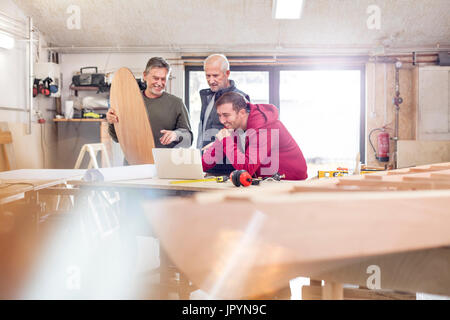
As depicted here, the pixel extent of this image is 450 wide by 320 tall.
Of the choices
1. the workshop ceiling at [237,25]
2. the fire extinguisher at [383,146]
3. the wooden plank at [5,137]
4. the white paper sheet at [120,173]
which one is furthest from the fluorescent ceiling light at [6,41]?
the fire extinguisher at [383,146]

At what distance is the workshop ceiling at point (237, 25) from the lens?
464 centimetres

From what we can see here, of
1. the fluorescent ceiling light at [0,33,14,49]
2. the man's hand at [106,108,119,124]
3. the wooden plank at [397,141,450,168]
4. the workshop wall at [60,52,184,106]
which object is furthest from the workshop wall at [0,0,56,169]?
the wooden plank at [397,141,450,168]

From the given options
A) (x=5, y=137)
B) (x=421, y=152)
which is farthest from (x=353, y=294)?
(x=421, y=152)

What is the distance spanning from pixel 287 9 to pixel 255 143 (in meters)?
3.42

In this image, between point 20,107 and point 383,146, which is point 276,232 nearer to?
point 20,107

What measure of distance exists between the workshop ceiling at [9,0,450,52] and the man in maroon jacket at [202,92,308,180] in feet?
10.3

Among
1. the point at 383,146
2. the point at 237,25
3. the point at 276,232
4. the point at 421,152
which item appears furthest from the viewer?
the point at 383,146

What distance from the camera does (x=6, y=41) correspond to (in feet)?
14.4

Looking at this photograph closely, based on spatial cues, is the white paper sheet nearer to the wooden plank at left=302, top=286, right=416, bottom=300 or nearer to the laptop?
the laptop

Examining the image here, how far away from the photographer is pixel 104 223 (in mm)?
3045

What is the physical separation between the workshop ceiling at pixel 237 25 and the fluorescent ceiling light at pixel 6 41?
0.58 metres

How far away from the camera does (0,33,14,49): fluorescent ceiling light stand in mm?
4312

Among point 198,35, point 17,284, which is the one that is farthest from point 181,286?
point 198,35
